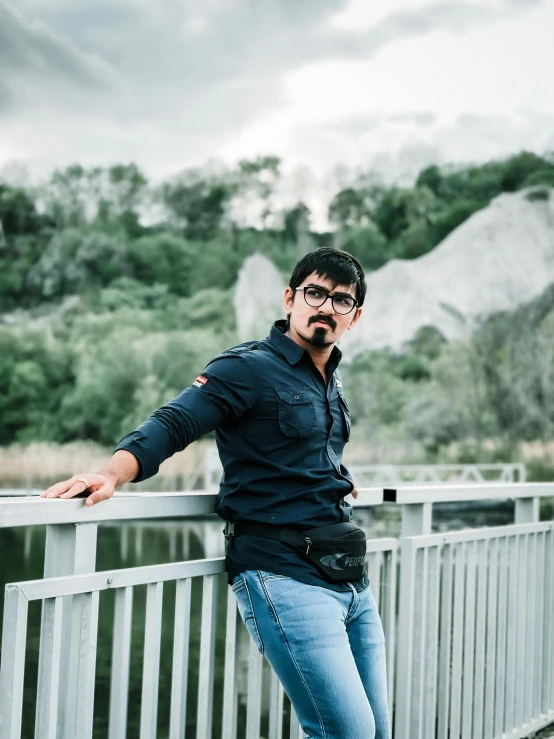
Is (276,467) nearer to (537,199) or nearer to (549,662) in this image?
(549,662)

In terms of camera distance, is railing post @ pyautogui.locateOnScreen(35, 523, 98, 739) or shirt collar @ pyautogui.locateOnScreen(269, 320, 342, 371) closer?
railing post @ pyautogui.locateOnScreen(35, 523, 98, 739)

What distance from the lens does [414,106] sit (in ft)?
149

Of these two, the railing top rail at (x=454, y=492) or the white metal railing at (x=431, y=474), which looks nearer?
the railing top rail at (x=454, y=492)

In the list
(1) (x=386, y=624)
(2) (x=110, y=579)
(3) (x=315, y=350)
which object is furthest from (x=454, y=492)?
(2) (x=110, y=579)

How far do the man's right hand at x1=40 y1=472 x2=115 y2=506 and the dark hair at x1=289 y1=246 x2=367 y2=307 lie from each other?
0.59m

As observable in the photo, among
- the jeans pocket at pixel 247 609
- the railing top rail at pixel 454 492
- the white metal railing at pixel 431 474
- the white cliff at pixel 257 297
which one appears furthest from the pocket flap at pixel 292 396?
the white cliff at pixel 257 297

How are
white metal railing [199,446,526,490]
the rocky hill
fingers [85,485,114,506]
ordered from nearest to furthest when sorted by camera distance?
1. fingers [85,485,114,506]
2. white metal railing [199,446,526,490]
3. the rocky hill

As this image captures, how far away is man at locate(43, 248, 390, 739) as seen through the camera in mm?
1575

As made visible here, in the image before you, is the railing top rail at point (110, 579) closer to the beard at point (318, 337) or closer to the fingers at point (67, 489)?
the fingers at point (67, 489)

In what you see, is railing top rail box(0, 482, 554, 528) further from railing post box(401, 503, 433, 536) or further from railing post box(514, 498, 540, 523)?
railing post box(514, 498, 540, 523)

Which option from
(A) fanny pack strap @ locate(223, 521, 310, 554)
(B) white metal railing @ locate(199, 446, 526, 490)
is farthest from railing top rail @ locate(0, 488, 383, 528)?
(B) white metal railing @ locate(199, 446, 526, 490)

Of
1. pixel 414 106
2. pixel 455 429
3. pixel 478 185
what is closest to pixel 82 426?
pixel 455 429

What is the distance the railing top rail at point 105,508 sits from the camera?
4.34ft

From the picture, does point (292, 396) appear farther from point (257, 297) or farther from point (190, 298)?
point (190, 298)
